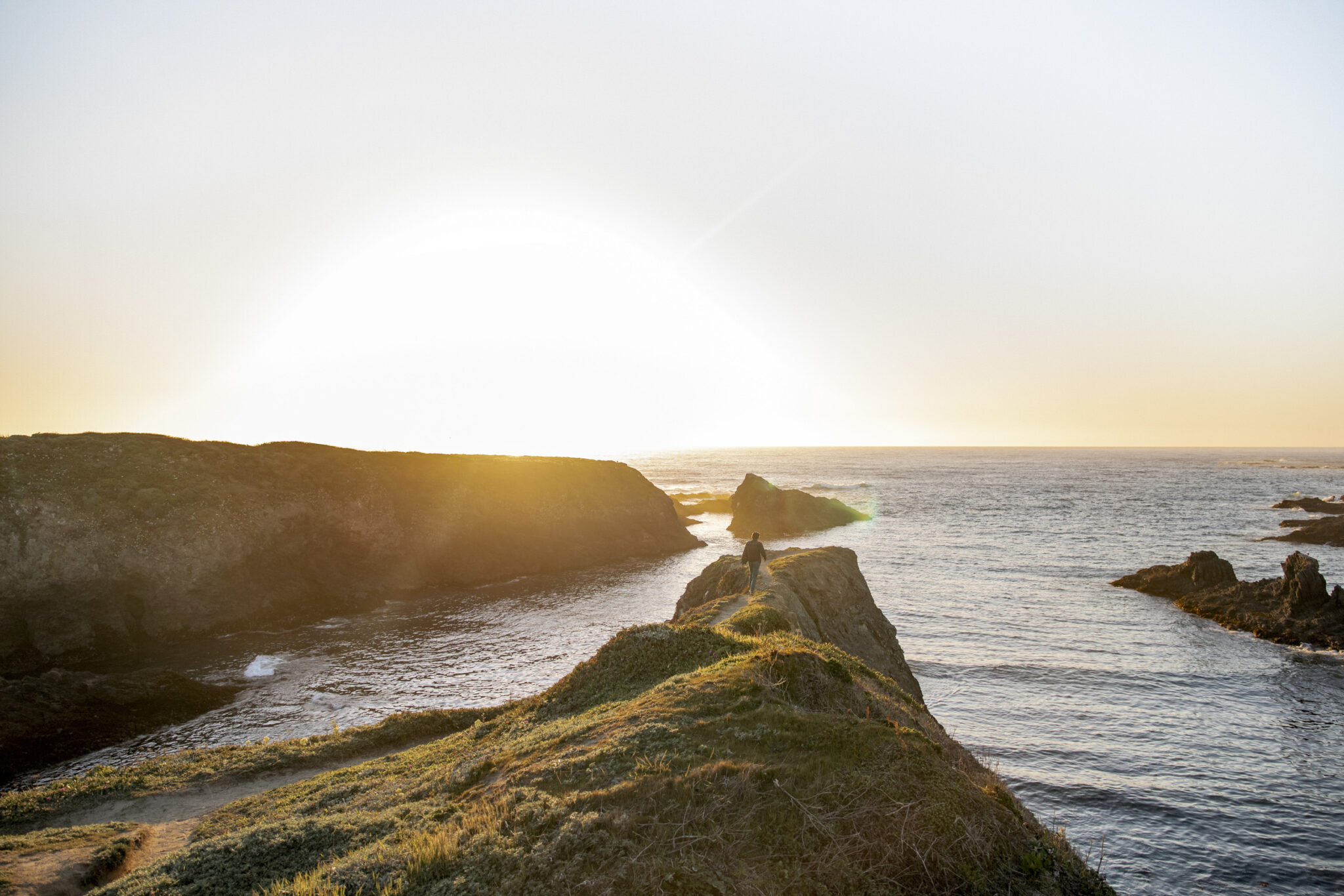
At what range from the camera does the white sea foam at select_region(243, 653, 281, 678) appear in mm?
30219

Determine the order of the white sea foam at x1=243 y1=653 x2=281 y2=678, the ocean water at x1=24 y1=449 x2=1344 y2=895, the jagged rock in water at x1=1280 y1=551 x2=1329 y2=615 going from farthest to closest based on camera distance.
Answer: the jagged rock in water at x1=1280 y1=551 x2=1329 y2=615 → the white sea foam at x1=243 y1=653 x2=281 y2=678 → the ocean water at x1=24 y1=449 x2=1344 y2=895

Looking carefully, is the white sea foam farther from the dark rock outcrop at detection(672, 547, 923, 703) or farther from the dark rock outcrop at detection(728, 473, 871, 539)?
the dark rock outcrop at detection(728, 473, 871, 539)

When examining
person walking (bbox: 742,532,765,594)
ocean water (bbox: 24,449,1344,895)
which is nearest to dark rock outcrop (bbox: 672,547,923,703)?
person walking (bbox: 742,532,765,594)

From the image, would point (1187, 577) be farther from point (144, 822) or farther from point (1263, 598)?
point (144, 822)

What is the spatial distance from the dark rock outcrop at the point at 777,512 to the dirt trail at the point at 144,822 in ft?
209

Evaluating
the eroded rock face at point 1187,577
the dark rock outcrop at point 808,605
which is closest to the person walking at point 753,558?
the dark rock outcrop at point 808,605

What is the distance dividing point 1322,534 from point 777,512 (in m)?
54.4

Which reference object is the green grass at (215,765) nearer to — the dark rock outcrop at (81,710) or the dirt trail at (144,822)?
the dirt trail at (144,822)

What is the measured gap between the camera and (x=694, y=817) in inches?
340

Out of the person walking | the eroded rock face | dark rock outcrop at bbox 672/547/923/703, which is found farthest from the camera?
the eroded rock face

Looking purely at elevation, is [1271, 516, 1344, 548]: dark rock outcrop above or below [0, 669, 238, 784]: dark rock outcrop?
above

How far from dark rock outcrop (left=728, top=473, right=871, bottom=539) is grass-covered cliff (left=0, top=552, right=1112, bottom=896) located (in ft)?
217

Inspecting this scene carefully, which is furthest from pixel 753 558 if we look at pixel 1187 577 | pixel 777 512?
pixel 777 512

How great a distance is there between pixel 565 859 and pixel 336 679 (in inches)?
1029
